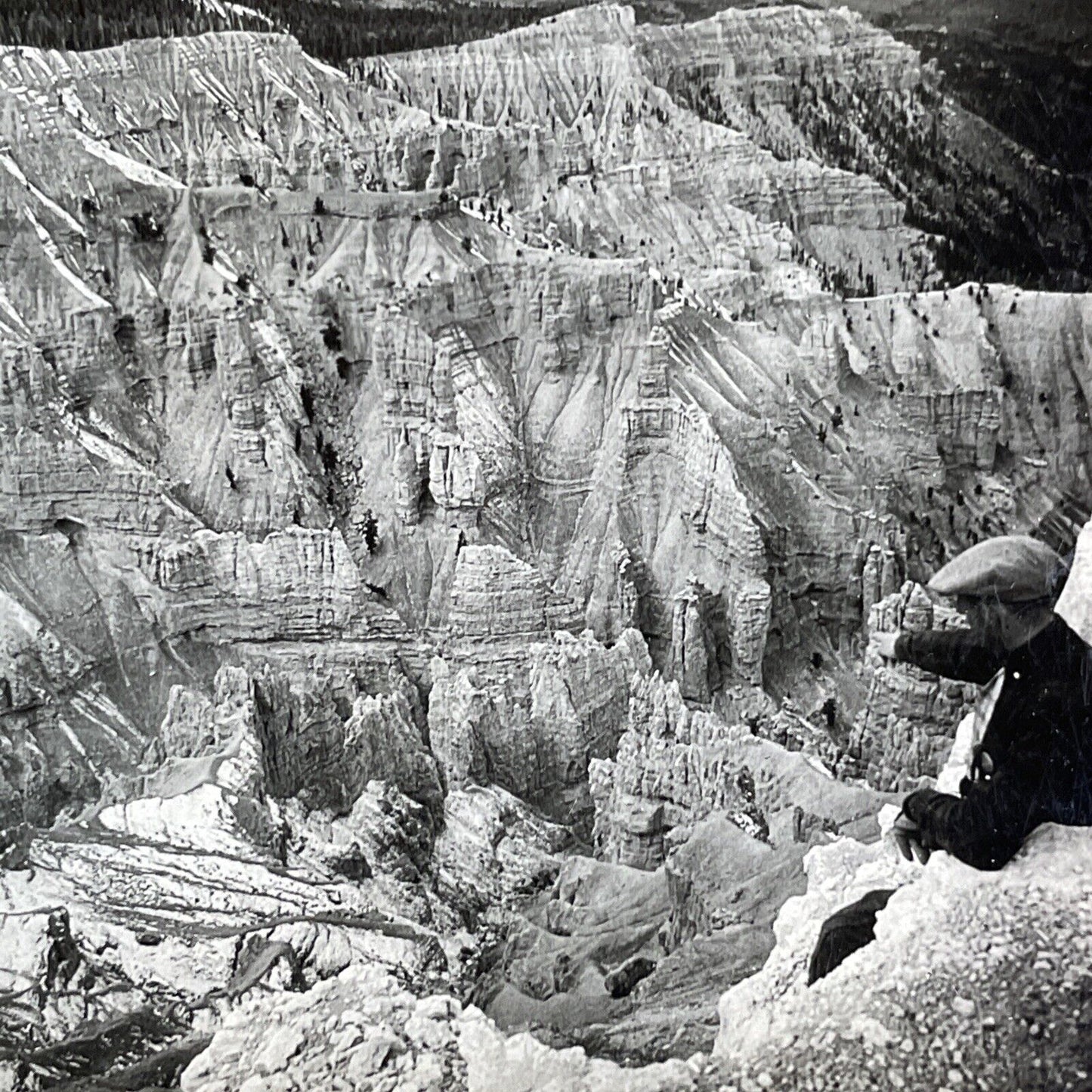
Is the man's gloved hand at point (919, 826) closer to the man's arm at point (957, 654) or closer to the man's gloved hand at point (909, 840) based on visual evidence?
the man's gloved hand at point (909, 840)

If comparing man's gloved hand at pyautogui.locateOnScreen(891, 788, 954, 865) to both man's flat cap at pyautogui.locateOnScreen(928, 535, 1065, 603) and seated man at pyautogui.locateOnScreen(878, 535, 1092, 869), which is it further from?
man's flat cap at pyautogui.locateOnScreen(928, 535, 1065, 603)

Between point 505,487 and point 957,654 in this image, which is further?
point 505,487

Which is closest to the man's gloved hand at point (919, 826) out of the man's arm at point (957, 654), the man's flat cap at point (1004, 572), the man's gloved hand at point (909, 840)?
the man's gloved hand at point (909, 840)

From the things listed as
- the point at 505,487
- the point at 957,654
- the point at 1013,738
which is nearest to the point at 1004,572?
the point at 957,654

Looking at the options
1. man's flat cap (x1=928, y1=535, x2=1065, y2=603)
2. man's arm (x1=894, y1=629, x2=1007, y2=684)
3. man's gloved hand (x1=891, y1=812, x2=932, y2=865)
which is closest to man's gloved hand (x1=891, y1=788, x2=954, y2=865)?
man's gloved hand (x1=891, y1=812, x2=932, y2=865)

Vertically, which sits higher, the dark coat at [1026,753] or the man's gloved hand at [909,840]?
the dark coat at [1026,753]

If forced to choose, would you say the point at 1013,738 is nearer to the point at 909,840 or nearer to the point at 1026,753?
the point at 1026,753
